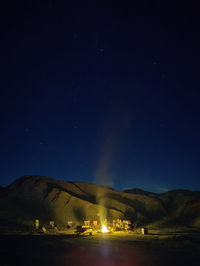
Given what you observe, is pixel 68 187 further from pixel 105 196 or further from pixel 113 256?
pixel 113 256

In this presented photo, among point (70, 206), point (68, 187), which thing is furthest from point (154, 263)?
point (68, 187)

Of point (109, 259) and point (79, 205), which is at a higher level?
point (79, 205)

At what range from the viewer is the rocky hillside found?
199 ft

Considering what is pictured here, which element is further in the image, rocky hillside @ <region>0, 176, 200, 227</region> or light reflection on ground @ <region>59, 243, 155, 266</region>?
rocky hillside @ <region>0, 176, 200, 227</region>

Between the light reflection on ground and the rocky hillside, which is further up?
the rocky hillside

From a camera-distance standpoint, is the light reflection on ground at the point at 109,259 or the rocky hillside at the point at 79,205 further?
the rocky hillside at the point at 79,205

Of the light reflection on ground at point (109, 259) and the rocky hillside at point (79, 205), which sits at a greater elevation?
the rocky hillside at point (79, 205)

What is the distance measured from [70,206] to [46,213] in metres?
6.33

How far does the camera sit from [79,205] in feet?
221

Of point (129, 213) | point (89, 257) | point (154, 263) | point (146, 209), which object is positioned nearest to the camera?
point (154, 263)

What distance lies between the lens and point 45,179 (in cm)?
8894

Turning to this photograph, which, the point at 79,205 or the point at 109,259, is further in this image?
the point at 79,205

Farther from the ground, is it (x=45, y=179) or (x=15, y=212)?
(x=45, y=179)

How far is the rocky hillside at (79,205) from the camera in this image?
60.6 metres
